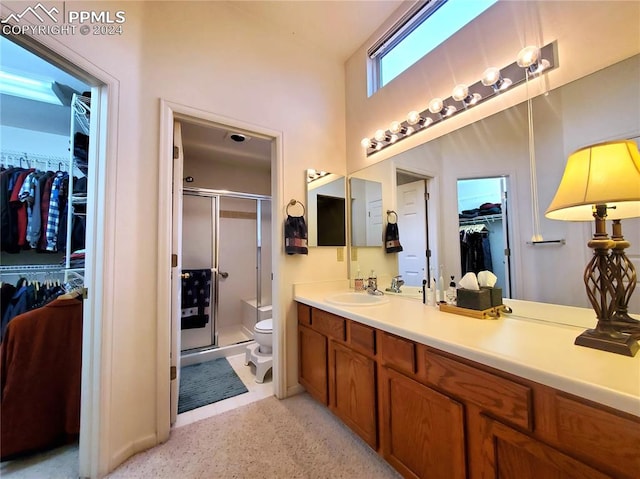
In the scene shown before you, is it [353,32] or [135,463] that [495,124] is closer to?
[353,32]

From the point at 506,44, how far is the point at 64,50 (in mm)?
2209

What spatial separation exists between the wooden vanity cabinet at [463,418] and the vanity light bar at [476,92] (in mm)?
1415

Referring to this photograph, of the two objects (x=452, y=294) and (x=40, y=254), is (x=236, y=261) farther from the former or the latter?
(x=452, y=294)

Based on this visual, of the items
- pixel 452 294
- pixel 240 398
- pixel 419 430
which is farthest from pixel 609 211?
pixel 240 398

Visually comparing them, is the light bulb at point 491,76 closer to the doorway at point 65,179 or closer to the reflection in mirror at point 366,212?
the reflection in mirror at point 366,212

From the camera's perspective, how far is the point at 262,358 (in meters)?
2.30

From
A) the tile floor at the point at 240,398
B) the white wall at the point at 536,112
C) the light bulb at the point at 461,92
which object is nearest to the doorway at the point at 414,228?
the white wall at the point at 536,112

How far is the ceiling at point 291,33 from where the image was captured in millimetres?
1784

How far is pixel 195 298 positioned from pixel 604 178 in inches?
136

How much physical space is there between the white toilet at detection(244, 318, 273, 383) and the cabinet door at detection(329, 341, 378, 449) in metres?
0.82

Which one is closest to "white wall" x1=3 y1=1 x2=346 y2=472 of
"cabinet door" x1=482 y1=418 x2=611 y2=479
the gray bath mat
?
the gray bath mat

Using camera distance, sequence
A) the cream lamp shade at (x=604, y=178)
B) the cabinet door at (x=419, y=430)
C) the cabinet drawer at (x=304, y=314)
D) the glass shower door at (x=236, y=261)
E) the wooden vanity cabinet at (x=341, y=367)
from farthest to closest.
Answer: the glass shower door at (x=236, y=261) → the cabinet drawer at (x=304, y=314) → the wooden vanity cabinet at (x=341, y=367) → the cabinet door at (x=419, y=430) → the cream lamp shade at (x=604, y=178)

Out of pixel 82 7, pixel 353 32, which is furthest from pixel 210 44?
pixel 353 32

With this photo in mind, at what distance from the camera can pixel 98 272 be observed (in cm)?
130
